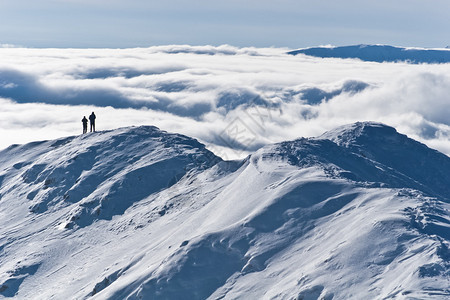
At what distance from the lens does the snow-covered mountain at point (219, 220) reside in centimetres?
5025

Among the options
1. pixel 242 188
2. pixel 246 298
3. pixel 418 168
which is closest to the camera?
pixel 246 298

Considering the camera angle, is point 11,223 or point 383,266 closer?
point 383,266

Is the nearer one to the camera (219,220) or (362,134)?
(219,220)

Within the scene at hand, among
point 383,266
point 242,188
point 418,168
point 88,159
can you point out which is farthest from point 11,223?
point 418,168

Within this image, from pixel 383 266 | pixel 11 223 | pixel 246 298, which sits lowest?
pixel 11 223

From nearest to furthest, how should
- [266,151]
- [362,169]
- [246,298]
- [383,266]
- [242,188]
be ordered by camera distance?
[383,266]
[246,298]
[242,188]
[266,151]
[362,169]

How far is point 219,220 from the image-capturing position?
2489 inches

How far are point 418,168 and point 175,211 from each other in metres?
47.4

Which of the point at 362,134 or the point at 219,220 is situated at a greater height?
the point at 362,134

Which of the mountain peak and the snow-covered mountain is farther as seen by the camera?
the mountain peak

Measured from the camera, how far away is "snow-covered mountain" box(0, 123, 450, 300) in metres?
50.2

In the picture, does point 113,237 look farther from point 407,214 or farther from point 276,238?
point 407,214

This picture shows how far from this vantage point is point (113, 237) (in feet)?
239

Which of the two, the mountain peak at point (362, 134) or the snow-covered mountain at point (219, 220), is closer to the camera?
the snow-covered mountain at point (219, 220)
